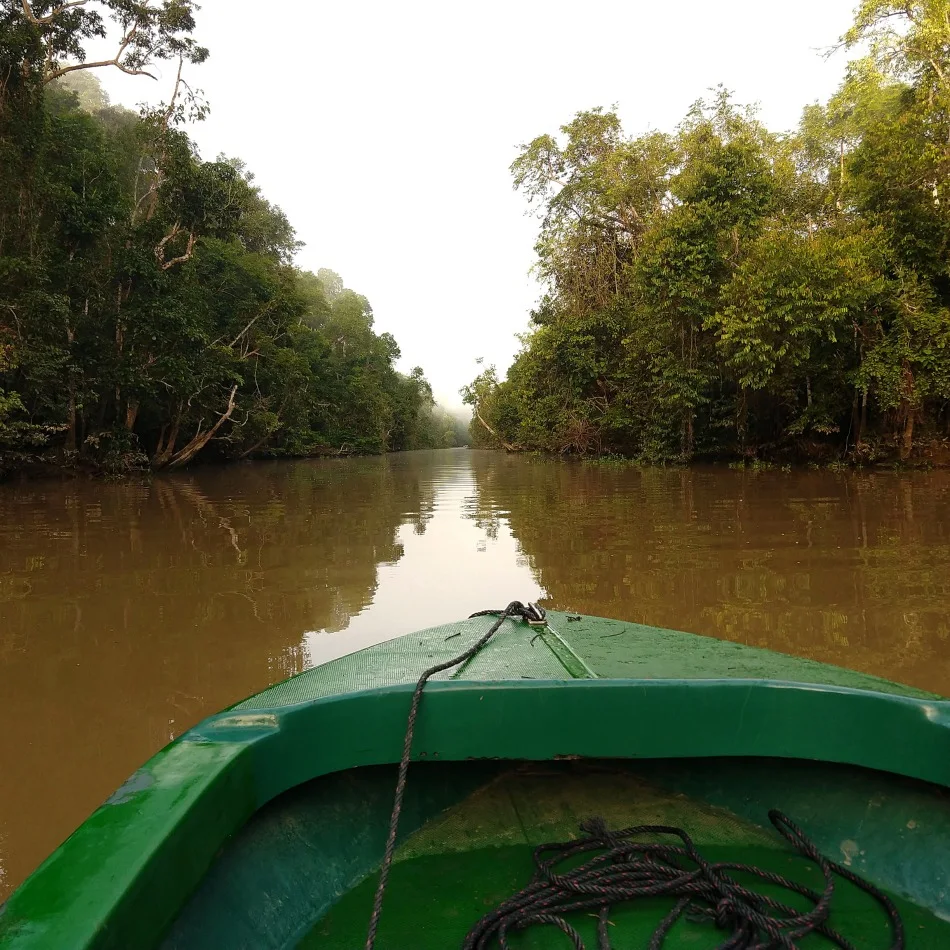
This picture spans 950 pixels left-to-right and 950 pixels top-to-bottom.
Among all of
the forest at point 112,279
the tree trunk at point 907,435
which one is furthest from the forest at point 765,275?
the forest at point 112,279

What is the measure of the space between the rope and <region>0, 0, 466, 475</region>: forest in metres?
10.6

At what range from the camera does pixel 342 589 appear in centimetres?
457

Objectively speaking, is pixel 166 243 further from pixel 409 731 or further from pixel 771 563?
pixel 409 731

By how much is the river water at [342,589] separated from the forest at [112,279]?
4234mm

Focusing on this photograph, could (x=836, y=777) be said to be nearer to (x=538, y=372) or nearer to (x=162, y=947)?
(x=162, y=947)

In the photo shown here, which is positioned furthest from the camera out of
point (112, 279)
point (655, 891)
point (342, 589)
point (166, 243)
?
point (166, 243)

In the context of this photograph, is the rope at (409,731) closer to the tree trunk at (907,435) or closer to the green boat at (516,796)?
the green boat at (516,796)

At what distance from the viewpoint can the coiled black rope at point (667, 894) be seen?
1162 millimetres

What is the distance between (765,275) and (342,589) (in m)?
9.41

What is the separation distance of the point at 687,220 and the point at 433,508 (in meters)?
8.46

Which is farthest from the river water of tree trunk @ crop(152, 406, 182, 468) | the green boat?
tree trunk @ crop(152, 406, 182, 468)

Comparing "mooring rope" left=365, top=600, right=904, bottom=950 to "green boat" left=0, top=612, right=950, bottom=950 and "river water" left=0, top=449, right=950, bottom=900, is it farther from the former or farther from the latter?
"river water" left=0, top=449, right=950, bottom=900

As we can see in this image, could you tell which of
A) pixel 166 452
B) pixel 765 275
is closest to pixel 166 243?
pixel 166 452

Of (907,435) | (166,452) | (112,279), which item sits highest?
(112,279)
